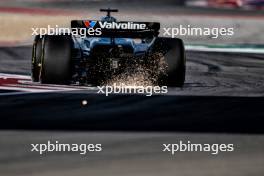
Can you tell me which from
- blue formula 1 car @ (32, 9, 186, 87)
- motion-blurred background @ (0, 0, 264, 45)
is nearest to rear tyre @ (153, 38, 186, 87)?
blue formula 1 car @ (32, 9, 186, 87)

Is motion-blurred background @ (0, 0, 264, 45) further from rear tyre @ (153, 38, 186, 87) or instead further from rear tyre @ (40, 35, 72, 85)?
rear tyre @ (153, 38, 186, 87)

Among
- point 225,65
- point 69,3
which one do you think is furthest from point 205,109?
point 69,3

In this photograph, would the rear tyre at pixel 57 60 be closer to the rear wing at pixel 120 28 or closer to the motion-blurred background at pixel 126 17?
the rear wing at pixel 120 28

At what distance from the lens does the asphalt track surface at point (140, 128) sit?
686cm

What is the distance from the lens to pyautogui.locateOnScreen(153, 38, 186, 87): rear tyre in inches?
406

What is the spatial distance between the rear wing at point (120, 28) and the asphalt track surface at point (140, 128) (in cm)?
94

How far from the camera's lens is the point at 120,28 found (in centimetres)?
989

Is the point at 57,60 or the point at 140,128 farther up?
the point at 57,60

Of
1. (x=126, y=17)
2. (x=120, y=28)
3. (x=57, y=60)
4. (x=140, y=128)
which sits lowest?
(x=140, y=128)

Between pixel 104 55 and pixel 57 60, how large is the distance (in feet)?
2.13

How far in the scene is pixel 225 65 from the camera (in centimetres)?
1592

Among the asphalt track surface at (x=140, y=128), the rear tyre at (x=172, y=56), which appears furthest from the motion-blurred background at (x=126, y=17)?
the rear tyre at (x=172, y=56)

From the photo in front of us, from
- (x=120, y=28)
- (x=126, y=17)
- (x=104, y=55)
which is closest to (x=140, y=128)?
(x=120, y=28)

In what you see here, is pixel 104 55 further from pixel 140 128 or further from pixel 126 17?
pixel 126 17
